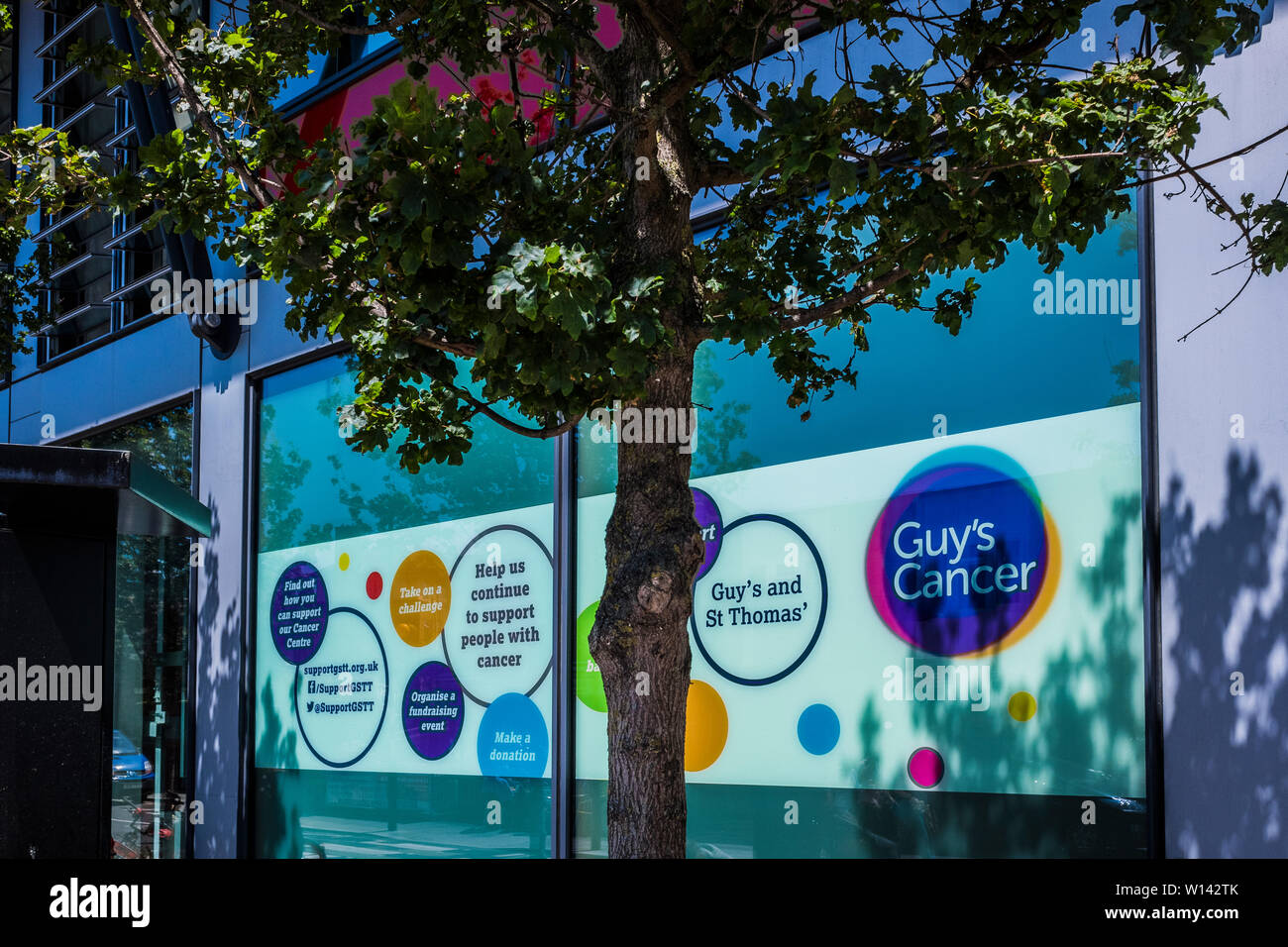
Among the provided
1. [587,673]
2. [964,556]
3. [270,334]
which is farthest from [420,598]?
[964,556]

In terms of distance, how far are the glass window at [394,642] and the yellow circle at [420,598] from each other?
0.05 ft

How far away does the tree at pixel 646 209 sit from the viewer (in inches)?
167

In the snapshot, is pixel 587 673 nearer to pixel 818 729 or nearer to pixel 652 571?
pixel 818 729

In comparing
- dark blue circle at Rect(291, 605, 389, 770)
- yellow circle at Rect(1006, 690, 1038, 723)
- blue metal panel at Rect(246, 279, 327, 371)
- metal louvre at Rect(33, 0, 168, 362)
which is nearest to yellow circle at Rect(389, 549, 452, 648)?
dark blue circle at Rect(291, 605, 389, 770)

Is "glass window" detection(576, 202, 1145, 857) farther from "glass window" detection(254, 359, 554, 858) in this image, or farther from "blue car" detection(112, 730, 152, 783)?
"blue car" detection(112, 730, 152, 783)

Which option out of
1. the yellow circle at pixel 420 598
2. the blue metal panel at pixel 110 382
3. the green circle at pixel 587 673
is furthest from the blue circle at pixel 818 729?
the blue metal panel at pixel 110 382

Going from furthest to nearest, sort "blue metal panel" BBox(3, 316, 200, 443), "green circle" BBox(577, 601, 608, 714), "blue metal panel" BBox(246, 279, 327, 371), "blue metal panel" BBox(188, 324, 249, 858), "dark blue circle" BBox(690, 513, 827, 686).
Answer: "blue metal panel" BBox(3, 316, 200, 443) < "blue metal panel" BBox(188, 324, 249, 858) < "blue metal panel" BBox(246, 279, 327, 371) < "green circle" BBox(577, 601, 608, 714) < "dark blue circle" BBox(690, 513, 827, 686)

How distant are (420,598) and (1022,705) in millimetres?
5482

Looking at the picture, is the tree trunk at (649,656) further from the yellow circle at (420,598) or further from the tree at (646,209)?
the yellow circle at (420,598)

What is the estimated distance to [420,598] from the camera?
10867mm

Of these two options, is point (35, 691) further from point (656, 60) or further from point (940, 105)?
point (940, 105)

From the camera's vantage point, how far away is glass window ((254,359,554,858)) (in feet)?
32.3

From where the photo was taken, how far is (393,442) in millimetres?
11320

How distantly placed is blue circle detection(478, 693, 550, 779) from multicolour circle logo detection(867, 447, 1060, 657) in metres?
3.03
